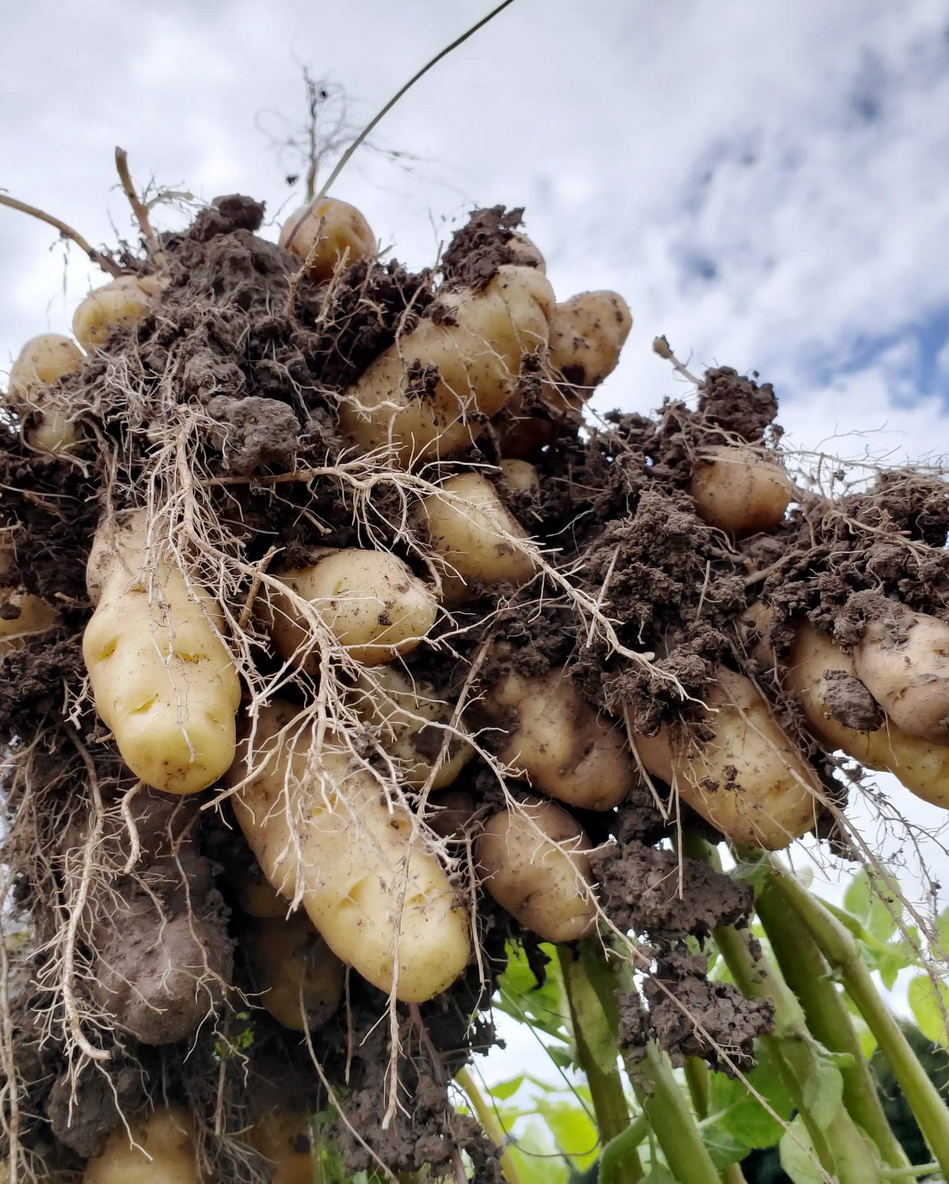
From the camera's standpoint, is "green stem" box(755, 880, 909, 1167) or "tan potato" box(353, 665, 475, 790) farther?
"green stem" box(755, 880, 909, 1167)

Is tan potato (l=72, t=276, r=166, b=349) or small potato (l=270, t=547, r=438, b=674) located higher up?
tan potato (l=72, t=276, r=166, b=349)

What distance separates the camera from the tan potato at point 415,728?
2.79ft

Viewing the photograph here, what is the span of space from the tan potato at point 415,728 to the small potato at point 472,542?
108mm

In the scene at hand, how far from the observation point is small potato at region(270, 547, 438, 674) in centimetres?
80

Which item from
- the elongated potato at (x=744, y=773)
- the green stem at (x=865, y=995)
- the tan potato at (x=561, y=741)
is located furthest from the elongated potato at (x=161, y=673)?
the green stem at (x=865, y=995)

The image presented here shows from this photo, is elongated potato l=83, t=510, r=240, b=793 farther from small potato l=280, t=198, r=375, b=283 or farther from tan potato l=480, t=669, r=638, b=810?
small potato l=280, t=198, r=375, b=283

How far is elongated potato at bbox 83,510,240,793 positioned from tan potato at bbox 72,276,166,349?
1.14 ft

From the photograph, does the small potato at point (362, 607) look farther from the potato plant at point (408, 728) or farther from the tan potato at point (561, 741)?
the tan potato at point (561, 741)

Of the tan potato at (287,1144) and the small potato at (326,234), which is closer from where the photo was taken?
the tan potato at (287,1144)

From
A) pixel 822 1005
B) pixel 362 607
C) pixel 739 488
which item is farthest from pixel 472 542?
pixel 822 1005

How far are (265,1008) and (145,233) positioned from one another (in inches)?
37.6

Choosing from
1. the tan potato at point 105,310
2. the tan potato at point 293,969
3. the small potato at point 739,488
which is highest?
the tan potato at point 105,310

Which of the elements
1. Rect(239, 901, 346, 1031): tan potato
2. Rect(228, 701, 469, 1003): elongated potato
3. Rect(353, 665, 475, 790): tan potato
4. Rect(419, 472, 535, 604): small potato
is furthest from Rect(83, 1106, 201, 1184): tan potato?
Rect(419, 472, 535, 604): small potato

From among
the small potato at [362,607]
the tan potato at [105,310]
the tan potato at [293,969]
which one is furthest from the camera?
the tan potato at [105,310]
